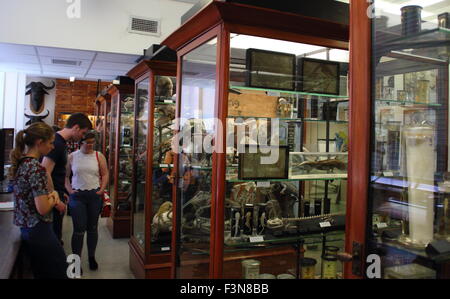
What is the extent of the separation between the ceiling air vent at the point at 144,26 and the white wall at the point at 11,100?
14.5 feet

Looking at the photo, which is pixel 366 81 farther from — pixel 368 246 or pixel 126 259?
pixel 126 259

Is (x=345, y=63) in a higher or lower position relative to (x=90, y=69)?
lower

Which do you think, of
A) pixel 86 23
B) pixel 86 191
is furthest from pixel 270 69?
pixel 86 23

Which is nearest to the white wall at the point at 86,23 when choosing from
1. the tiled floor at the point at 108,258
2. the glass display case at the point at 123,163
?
the glass display case at the point at 123,163

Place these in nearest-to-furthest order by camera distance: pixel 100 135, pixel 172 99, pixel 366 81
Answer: pixel 366 81
pixel 172 99
pixel 100 135

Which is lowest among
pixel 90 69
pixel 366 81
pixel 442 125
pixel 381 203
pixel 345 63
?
pixel 381 203

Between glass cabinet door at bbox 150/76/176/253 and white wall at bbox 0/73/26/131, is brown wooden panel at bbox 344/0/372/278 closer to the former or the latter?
glass cabinet door at bbox 150/76/176/253

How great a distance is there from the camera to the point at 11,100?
27.6 ft

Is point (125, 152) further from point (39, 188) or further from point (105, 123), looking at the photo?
point (39, 188)

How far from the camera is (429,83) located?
1.54 meters

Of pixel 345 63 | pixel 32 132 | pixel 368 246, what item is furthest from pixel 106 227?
pixel 368 246

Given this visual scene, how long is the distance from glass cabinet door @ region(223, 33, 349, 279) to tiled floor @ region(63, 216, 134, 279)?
2.17 metres

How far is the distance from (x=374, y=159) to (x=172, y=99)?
9.66 feet

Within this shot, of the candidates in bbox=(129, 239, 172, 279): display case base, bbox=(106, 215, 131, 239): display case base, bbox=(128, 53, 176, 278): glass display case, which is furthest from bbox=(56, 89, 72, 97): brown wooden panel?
bbox=(129, 239, 172, 279): display case base
